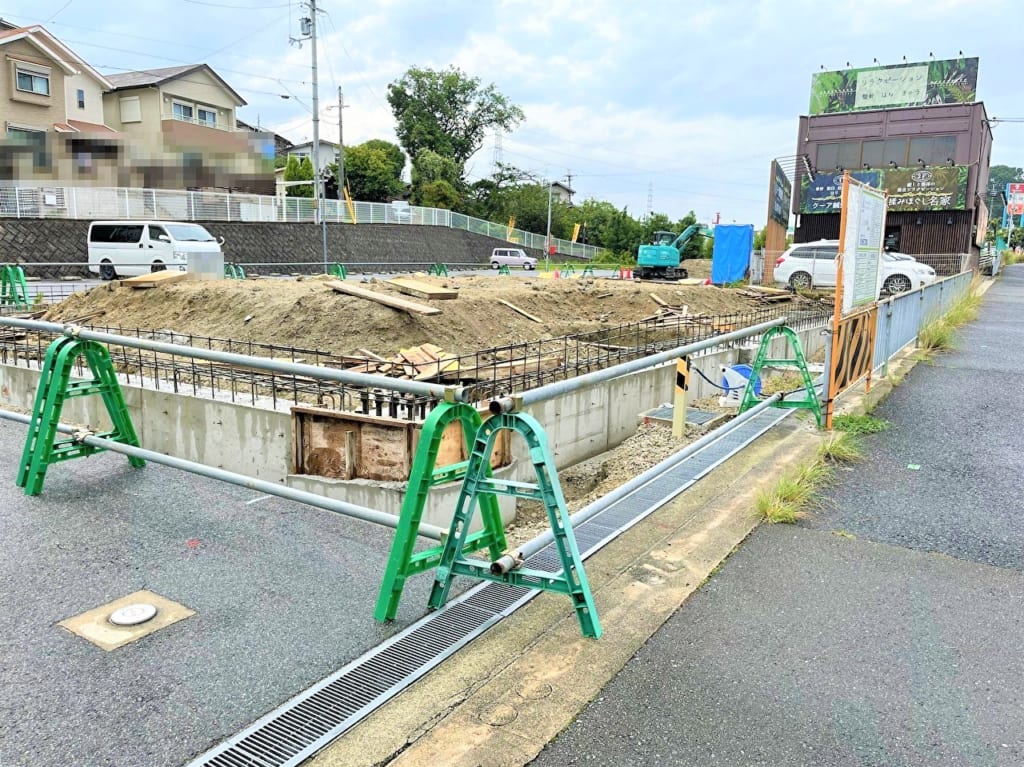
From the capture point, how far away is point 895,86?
125 ft

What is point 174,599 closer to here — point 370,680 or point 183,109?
point 370,680

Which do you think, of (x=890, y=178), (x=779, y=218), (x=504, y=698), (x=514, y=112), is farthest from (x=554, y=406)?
(x=514, y=112)

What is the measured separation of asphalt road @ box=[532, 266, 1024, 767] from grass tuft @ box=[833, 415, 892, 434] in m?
1.56

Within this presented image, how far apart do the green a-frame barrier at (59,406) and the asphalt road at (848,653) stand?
4221 millimetres

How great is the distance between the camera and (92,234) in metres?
24.5

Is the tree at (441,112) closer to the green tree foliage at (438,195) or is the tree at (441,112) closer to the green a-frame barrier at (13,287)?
the green tree foliage at (438,195)

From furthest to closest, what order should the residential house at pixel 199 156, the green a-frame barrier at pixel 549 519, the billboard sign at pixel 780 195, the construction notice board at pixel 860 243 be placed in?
the billboard sign at pixel 780 195 < the construction notice board at pixel 860 243 < the residential house at pixel 199 156 < the green a-frame barrier at pixel 549 519

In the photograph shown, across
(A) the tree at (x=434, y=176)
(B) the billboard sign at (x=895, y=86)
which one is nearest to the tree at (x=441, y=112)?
(A) the tree at (x=434, y=176)

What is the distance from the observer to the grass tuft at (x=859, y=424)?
708 centimetres

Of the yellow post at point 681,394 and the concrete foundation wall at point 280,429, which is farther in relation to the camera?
the yellow post at point 681,394

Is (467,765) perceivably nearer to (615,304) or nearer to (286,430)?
(286,430)

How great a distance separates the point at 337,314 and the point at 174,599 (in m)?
9.19

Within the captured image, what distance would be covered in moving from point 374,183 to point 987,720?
55.7 m

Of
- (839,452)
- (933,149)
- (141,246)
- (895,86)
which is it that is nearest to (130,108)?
(141,246)
